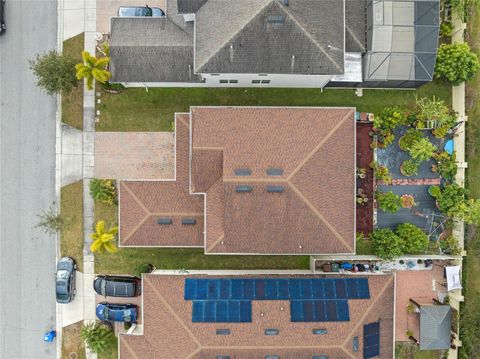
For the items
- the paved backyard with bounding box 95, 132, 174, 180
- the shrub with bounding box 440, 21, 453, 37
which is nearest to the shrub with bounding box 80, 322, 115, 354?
the paved backyard with bounding box 95, 132, 174, 180

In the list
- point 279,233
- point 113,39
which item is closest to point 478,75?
point 279,233

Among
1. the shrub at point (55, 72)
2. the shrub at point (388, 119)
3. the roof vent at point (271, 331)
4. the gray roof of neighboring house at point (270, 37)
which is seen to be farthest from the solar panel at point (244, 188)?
the shrub at point (55, 72)

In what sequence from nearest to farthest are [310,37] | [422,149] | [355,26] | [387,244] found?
[310,37] → [355,26] → [422,149] → [387,244]

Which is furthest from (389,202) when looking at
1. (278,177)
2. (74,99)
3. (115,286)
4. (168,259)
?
(74,99)

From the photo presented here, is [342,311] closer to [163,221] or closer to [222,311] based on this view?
[222,311]

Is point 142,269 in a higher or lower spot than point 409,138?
lower

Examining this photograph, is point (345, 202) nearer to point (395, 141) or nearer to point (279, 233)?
point (279, 233)
